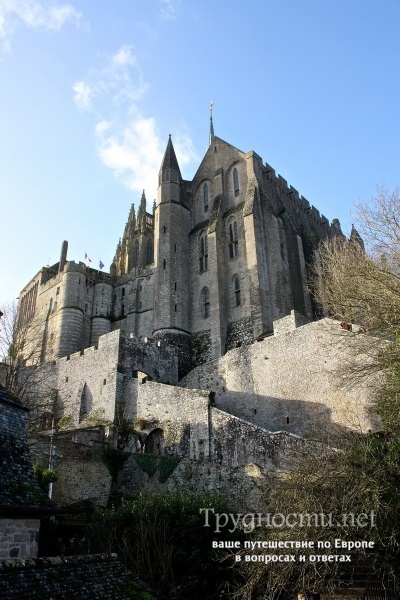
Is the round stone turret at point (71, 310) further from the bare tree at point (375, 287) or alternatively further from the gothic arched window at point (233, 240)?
the bare tree at point (375, 287)

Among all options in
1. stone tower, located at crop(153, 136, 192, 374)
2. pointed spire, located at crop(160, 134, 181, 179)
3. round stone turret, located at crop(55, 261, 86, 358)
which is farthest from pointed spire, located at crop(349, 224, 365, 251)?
round stone turret, located at crop(55, 261, 86, 358)

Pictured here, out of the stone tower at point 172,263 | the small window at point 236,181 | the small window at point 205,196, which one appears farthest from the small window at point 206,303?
the small window at point 236,181

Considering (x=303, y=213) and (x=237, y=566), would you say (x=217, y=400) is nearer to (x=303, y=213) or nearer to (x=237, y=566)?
(x=237, y=566)

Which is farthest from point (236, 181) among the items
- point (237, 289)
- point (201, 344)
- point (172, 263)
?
point (201, 344)

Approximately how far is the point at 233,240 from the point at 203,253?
2634 mm

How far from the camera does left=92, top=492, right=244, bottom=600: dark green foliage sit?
13.2 meters

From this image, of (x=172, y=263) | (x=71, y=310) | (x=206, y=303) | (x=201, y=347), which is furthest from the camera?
(x=71, y=310)

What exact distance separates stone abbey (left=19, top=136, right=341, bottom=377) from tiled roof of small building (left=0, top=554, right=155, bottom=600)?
22535 millimetres

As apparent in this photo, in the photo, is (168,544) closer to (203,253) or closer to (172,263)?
(172,263)

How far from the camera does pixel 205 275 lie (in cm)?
3647

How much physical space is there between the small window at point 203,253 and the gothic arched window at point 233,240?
2011mm

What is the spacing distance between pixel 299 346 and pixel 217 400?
5.70 m

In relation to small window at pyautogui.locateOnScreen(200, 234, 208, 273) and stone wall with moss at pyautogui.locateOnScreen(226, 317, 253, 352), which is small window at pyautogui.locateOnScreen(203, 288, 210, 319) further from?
stone wall with moss at pyautogui.locateOnScreen(226, 317, 253, 352)

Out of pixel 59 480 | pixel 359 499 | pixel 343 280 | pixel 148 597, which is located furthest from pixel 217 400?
pixel 148 597
